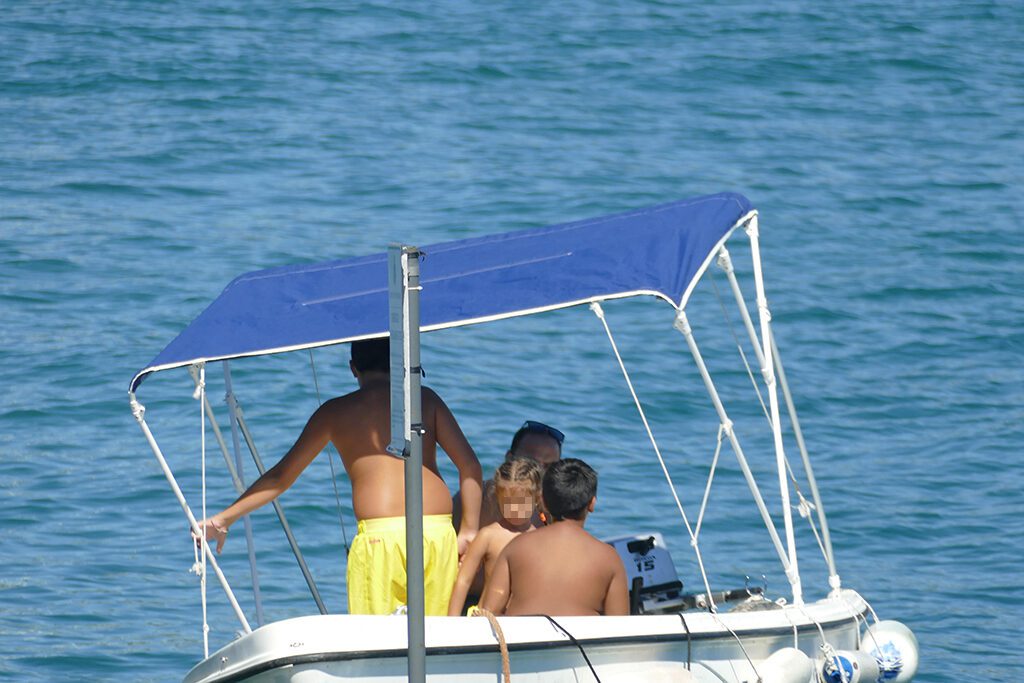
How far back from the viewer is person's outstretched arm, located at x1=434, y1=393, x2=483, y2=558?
5.47 metres

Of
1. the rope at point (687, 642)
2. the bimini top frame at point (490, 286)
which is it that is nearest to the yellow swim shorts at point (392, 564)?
the bimini top frame at point (490, 286)

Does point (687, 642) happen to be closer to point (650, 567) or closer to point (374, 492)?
point (374, 492)

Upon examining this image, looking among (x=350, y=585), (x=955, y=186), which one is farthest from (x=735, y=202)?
(x=955, y=186)

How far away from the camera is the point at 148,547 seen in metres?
10.7

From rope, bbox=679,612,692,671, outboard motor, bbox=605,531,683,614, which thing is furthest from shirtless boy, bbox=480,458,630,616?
outboard motor, bbox=605,531,683,614

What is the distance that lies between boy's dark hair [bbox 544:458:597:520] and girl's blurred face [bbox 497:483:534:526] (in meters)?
0.33

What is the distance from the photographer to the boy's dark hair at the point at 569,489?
5.12 m

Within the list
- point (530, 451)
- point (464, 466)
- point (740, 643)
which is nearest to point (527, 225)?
point (530, 451)

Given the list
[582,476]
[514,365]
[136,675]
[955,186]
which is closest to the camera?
[582,476]

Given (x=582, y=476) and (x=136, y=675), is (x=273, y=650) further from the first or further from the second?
(x=136, y=675)

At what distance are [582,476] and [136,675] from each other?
4537 millimetres

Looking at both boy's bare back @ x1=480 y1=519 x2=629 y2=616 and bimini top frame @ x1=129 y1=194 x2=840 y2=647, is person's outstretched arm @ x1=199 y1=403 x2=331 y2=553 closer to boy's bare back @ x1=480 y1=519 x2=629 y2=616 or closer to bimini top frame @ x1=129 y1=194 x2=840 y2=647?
bimini top frame @ x1=129 y1=194 x2=840 y2=647

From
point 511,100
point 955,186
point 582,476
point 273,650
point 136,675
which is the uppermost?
point 511,100

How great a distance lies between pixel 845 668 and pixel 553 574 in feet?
4.94
